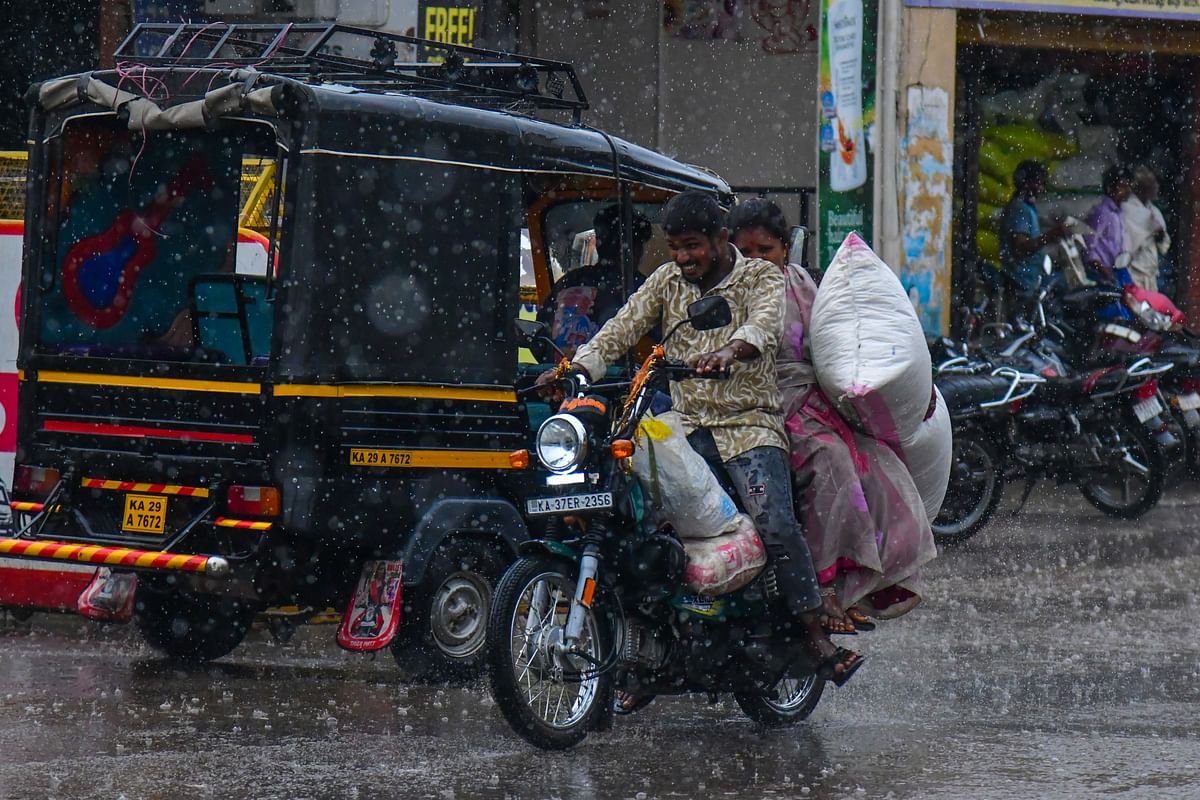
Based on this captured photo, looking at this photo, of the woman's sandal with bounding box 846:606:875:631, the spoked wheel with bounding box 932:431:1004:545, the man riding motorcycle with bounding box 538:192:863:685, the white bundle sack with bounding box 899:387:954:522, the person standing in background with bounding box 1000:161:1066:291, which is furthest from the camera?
the person standing in background with bounding box 1000:161:1066:291

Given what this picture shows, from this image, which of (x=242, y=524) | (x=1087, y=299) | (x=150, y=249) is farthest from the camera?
(x=1087, y=299)

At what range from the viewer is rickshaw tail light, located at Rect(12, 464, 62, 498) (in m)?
7.48

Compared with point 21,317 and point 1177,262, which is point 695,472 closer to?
point 21,317

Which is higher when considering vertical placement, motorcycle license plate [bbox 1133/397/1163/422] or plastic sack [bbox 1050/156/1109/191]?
plastic sack [bbox 1050/156/1109/191]

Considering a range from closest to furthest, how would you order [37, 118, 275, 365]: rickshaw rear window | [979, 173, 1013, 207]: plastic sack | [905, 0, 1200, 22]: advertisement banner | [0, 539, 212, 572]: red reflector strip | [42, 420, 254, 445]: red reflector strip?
[0, 539, 212, 572]: red reflector strip → [42, 420, 254, 445]: red reflector strip → [37, 118, 275, 365]: rickshaw rear window → [905, 0, 1200, 22]: advertisement banner → [979, 173, 1013, 207]: plastic sack

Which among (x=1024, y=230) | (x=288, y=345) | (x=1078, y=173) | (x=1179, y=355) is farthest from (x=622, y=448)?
(x=1078, y=173)

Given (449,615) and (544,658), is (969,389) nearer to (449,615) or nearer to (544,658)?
(449,615)

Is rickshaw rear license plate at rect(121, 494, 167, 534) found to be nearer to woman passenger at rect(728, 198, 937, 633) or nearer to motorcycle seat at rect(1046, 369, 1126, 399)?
woman passenger at rect(728, 198, 937, 633)

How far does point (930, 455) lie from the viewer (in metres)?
6.76

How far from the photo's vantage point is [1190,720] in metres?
6.72

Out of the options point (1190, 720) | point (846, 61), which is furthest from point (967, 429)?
point (1190, 720)

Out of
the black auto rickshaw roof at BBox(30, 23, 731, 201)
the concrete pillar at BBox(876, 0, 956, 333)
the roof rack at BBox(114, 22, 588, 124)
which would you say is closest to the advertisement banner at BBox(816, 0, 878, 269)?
the concrete pillar at BBox(876, 0, 956, 333)

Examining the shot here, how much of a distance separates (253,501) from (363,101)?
1548 mm

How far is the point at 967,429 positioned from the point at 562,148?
5.13m
